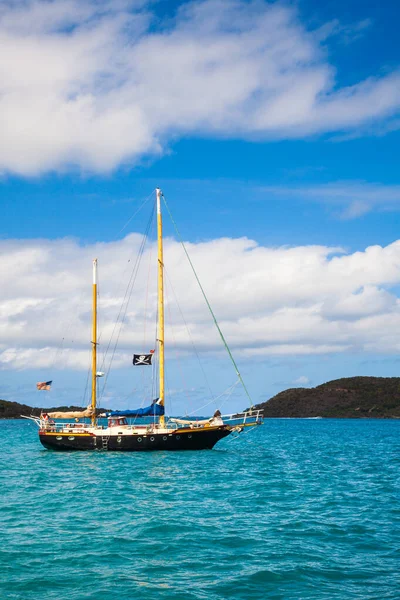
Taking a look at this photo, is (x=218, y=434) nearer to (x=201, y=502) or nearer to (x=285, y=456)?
(x=285, y=456)

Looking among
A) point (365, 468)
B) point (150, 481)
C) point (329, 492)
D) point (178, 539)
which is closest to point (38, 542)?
point (178, 539)

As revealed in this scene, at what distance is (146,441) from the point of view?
49.1m

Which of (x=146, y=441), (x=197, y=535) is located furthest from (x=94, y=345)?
(x=197, y=535)

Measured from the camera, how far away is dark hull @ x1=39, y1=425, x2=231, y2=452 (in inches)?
1923

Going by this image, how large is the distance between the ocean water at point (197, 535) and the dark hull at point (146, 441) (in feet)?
28.4

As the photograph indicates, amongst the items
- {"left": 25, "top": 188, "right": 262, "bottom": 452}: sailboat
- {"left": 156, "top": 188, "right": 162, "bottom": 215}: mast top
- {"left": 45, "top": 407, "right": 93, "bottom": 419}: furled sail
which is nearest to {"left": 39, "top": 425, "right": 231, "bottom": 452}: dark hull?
{"left": 25, "top": 188, "right": 262, "bottom": 452}: sailboat

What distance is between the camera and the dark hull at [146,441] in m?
48.8

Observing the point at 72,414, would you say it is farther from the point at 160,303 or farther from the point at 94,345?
the point at 160,303

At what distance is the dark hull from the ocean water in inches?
340

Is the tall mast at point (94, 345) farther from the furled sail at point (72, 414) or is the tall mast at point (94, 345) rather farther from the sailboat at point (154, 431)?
the sailboat at point (154, 431)

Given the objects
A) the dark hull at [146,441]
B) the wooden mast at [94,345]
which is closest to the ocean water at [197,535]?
the dark hull at [146,441]

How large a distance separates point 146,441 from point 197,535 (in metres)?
28.6

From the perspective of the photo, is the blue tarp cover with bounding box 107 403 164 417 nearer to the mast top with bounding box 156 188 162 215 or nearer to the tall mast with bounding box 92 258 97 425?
the tall mast with bounding box 92 258 97 425

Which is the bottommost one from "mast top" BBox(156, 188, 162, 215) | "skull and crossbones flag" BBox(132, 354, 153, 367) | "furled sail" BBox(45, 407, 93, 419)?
"furled sail" BBox(45, 407, 93, 419)
